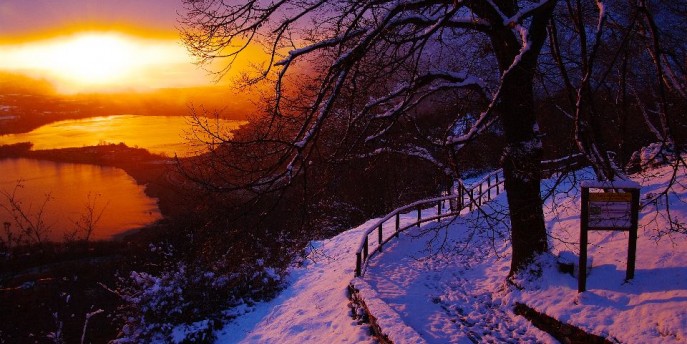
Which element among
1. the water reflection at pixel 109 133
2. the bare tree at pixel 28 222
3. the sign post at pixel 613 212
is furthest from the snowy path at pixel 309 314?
the water reflection at pixel 109 133

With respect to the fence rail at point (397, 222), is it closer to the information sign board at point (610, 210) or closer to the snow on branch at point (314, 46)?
the information sign board at point (610, 210)

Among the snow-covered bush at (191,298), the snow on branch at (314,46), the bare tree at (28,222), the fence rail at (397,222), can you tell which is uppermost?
the snow on branch at (314,46)

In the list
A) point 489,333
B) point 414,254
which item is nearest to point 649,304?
point 489,333

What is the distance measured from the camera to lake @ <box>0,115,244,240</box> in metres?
40.6

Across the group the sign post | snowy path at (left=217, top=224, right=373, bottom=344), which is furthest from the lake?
the sign post

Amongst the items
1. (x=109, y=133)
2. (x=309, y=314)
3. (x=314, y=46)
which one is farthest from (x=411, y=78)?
(x=109, y=133)

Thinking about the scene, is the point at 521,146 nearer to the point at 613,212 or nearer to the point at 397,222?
the point at 613,212

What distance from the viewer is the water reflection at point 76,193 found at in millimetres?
40062

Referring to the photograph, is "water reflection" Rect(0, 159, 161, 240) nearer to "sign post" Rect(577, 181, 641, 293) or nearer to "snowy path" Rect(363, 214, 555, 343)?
"snowy path" Rect(363, 214, 555, 343)

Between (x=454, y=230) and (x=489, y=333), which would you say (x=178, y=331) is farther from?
(x=454, y=230)

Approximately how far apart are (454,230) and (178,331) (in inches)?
317

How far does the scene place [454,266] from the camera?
368 inches

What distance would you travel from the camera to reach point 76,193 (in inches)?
1906

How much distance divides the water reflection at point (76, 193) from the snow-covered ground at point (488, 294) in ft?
112
